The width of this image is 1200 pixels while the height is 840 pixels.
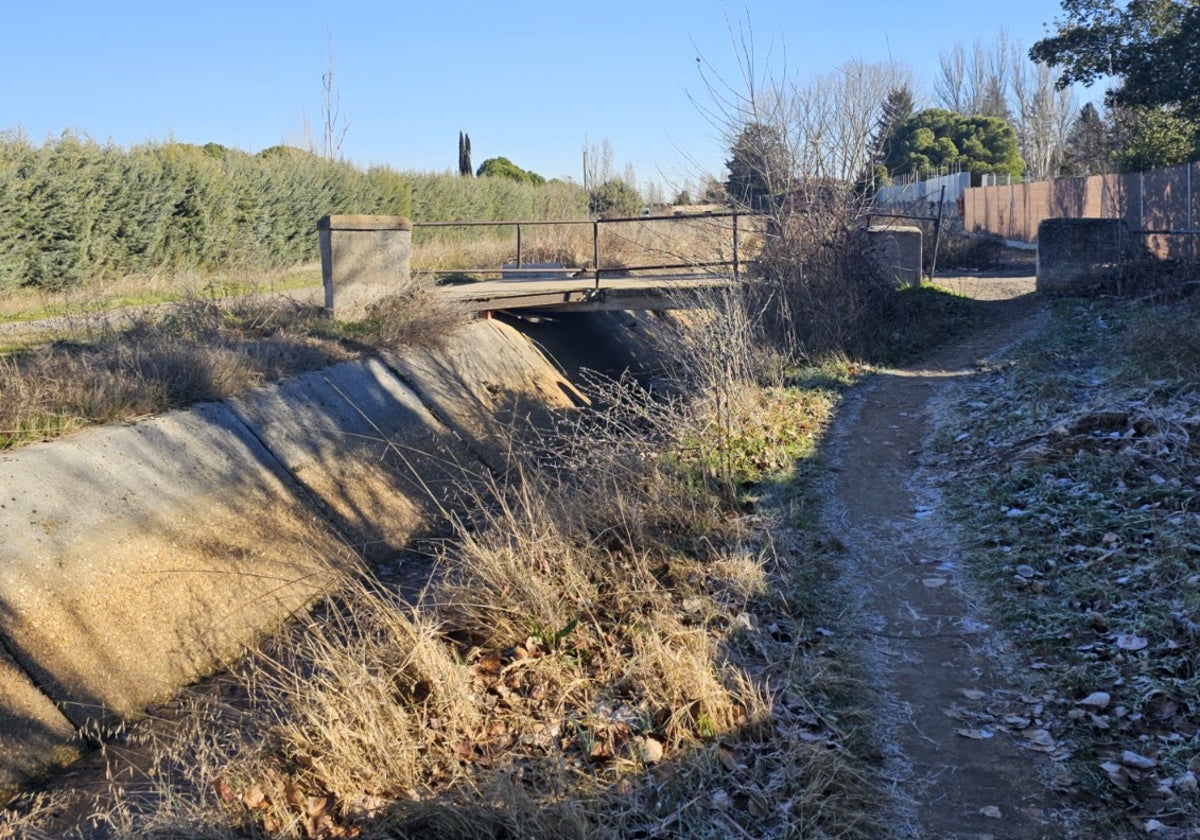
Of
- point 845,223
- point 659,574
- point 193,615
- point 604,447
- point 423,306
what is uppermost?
point 845,223

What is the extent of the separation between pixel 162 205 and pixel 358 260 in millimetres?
8427

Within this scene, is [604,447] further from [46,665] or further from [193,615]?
[46,665]

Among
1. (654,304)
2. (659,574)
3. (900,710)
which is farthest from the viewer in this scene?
(654,304)

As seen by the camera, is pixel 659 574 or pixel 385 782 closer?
pixel 385 782

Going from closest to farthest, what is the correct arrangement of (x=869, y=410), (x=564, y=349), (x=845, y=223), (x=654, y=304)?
(x=869, y=410)
(x=845, y=223)
(x=654, y=304)
(x=564, y=349)

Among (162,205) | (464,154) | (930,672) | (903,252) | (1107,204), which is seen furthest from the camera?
(464,154)

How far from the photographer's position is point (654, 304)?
17.0 m

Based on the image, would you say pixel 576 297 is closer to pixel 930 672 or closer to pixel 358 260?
A: pixel 358 260

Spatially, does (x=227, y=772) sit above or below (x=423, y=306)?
below

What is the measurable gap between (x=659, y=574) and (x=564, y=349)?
13.3 meters

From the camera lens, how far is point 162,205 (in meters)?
21.4

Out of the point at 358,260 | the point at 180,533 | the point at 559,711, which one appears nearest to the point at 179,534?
the point at 180,533

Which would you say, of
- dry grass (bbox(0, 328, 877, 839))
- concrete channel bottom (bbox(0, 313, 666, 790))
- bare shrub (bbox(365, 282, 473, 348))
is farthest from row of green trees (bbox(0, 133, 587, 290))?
dry grass (bbox(0, 328, 877, 839))

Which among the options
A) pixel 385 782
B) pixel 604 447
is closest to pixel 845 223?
pixel 604 447
